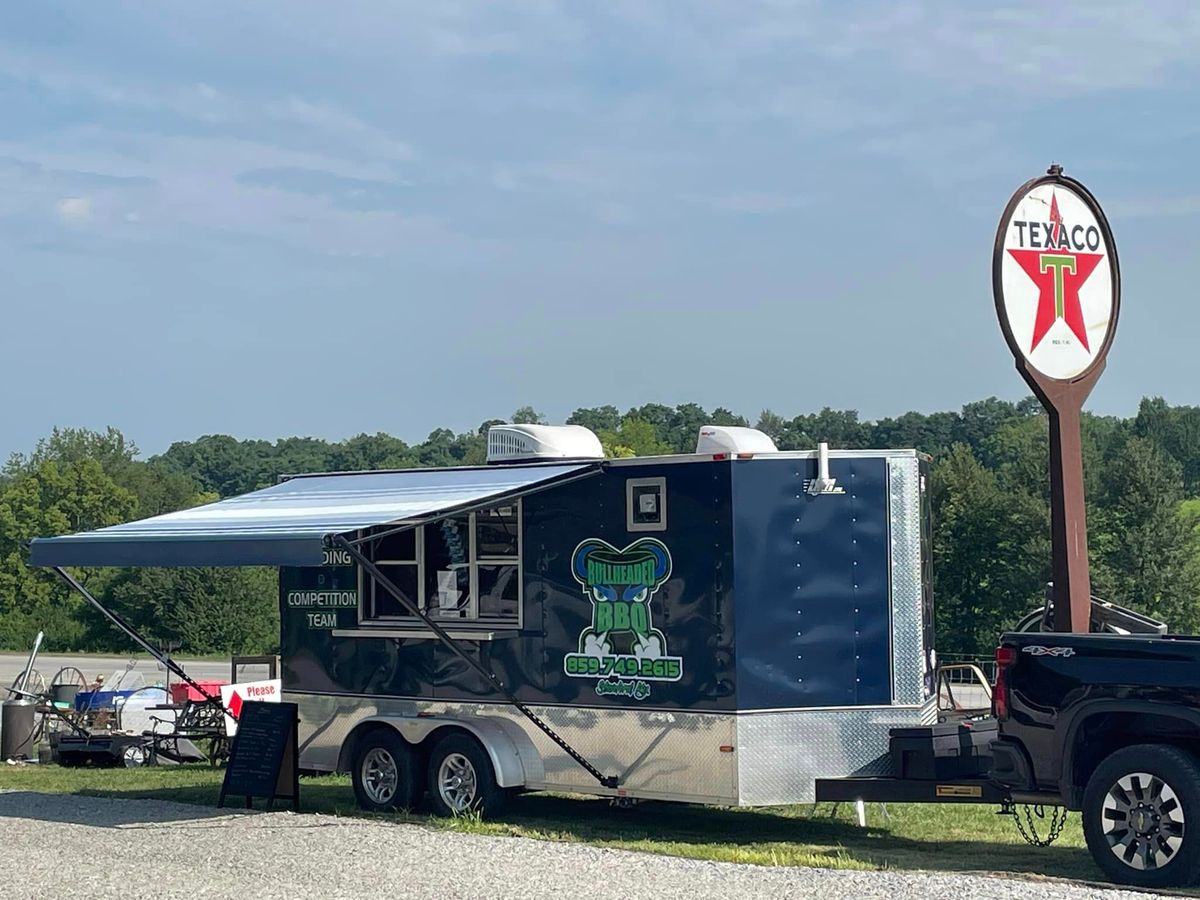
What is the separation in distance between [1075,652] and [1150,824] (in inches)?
42.5

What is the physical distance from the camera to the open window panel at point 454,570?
12273mm

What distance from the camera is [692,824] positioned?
12195 millimetres

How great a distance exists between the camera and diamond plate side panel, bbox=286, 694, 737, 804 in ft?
35.3

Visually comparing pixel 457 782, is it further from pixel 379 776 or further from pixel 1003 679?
pixel 1003 679

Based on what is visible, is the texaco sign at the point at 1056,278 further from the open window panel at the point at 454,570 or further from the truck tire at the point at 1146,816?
the open window panel at the point at 454,570

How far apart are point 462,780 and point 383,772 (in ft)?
2.83

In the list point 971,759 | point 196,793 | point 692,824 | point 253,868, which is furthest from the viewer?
point 196,793

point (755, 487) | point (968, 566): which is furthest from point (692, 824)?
point (968, 566)

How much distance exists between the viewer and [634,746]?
11258mm

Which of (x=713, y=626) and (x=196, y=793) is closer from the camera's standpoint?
(x=713, y=626)

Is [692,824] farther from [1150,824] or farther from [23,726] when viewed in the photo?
[23,726]

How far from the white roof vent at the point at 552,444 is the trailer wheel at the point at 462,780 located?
230 centimetres

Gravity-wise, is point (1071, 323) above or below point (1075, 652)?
above

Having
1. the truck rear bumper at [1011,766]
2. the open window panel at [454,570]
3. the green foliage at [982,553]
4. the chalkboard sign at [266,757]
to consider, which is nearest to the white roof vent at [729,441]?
the open window panel at [454,570]
